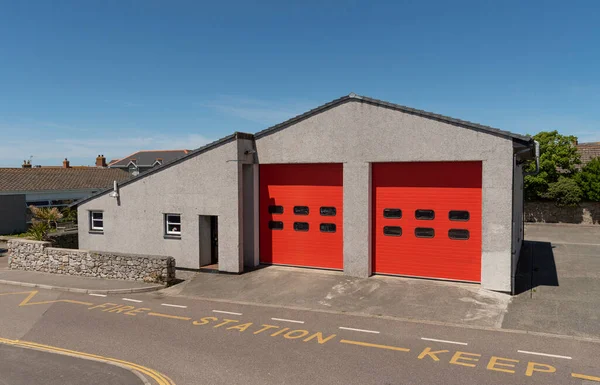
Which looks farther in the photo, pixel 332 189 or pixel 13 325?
pixel 332 189

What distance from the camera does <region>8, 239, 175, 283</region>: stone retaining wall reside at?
49.9 feet

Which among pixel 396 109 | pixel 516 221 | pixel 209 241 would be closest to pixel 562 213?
pixel 516 221

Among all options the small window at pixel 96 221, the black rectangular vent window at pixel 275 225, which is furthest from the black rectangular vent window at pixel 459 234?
the small window at pixel 96 221

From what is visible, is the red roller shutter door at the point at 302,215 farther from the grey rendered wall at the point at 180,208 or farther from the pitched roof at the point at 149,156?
the pitched roof at the point at 149,156

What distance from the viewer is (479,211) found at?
1390 cm

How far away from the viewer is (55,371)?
865 cm

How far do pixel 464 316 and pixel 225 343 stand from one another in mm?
5957

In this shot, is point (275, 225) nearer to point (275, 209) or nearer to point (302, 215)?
point (275, 209)

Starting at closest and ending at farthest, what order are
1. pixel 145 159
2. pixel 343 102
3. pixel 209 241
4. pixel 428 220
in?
1. pixel 428 220
2. pixel 343 102
3. pixel 209 241
4. pixel 145 159

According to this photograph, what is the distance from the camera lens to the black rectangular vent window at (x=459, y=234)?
14127mm

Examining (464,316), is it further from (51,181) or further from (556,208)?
(51,181)

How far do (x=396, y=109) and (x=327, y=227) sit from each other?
4.69 metres

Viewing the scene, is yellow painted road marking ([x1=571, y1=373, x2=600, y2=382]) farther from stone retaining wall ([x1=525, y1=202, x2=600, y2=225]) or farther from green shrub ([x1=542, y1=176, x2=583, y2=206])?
stone retaining wall ([x1=525, y1=202, x2=600, y2=225])

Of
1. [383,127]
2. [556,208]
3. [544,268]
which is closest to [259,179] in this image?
[383,127]
